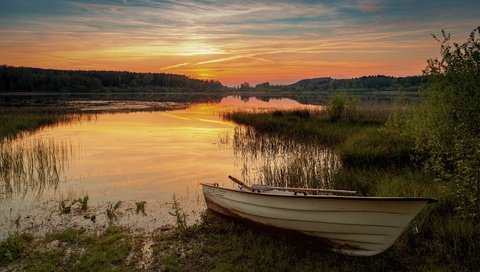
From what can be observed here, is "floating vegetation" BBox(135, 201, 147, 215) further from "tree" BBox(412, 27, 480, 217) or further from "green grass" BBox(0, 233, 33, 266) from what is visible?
"tree" BBox(412, 27, 480, 217)

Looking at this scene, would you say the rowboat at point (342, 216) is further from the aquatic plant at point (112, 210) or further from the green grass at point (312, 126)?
the green grass at point (312, 126)

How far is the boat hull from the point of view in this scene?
5.88 metres

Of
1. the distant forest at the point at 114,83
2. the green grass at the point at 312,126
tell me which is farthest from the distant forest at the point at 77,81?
the green grass at the point at 312,126

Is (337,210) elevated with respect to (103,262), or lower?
elevated

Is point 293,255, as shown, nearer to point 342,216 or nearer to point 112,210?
point 342,216

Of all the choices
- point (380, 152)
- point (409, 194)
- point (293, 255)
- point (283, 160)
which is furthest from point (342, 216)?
point (283, 160)

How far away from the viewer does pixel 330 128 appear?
2122 centimetres

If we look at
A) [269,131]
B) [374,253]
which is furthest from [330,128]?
[374,253]

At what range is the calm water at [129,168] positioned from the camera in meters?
11.0

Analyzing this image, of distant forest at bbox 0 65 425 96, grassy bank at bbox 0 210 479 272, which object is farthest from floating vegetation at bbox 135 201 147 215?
distant forest at bbox 0 65 425 96

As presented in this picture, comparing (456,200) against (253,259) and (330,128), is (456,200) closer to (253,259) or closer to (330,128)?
(253,259)

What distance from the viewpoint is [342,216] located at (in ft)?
20.7

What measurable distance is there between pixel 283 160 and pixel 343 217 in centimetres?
952

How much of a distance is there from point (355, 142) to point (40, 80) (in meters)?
120
